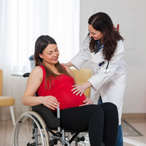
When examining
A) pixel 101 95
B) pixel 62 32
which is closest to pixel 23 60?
pixel 62 32

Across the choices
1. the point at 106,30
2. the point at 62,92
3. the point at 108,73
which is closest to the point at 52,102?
the point at 62,92

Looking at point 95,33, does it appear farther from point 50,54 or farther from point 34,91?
point 34,91

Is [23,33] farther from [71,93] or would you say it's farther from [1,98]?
[71,93]

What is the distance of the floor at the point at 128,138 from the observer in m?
2.63

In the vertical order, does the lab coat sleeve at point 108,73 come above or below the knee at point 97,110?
above

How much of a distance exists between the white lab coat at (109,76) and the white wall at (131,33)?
5.21 ft

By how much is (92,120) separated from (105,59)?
57 cm

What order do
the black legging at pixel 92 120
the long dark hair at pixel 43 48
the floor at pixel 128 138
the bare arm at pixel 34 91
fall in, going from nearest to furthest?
the black legging at pixel 92 120
the bare arm at pixel 34 91
the long dark hair at pixel 43 48
the floor at pixel 128 138

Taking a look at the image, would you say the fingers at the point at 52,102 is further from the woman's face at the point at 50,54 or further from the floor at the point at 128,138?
the floor at the point at 128,138

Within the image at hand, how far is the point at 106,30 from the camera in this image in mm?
1827

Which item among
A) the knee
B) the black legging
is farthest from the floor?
the knee

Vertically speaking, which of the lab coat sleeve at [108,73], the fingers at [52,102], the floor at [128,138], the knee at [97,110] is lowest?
the floor at [128,138]

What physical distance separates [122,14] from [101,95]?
1.96 meters

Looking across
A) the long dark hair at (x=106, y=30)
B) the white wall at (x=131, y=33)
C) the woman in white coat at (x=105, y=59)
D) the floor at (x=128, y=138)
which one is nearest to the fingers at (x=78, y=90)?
the woman in white coat at (x=105, y=59)
